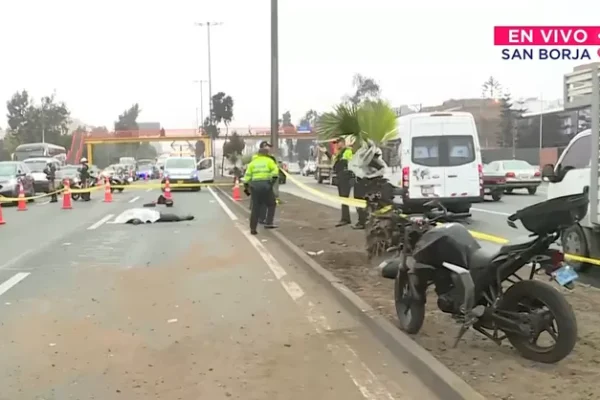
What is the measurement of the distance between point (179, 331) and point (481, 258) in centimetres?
301

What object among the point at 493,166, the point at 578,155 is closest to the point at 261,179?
the point at 578,155

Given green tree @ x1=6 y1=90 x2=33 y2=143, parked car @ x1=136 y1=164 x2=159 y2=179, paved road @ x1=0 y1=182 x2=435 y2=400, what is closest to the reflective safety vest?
paved road @ x1=0 y1=182 x2=435 y2=400

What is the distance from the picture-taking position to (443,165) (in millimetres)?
18516

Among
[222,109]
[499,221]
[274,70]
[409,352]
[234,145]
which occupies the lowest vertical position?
[499,221]

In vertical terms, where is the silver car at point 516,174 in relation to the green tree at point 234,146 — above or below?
below

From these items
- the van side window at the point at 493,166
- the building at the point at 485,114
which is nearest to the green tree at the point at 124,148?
the building at the point at 485,114

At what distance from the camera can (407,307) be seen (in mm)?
6477

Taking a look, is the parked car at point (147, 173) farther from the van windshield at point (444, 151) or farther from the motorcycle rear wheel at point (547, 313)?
the motorcycle rear wheel at point (547, 313)

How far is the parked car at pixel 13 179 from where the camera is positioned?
90.2 feet

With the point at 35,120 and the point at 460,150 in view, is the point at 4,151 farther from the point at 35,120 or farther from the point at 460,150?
the point at 460,150

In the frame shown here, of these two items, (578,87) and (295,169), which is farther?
(295,169)

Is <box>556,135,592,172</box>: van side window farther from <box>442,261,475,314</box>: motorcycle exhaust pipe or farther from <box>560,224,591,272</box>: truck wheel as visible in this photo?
<box>442,261,475,314</box>: motorcycle exhaust pipe

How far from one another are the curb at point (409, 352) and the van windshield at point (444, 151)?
399 inches

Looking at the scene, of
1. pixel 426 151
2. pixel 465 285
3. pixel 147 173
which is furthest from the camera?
pixel 147 173
